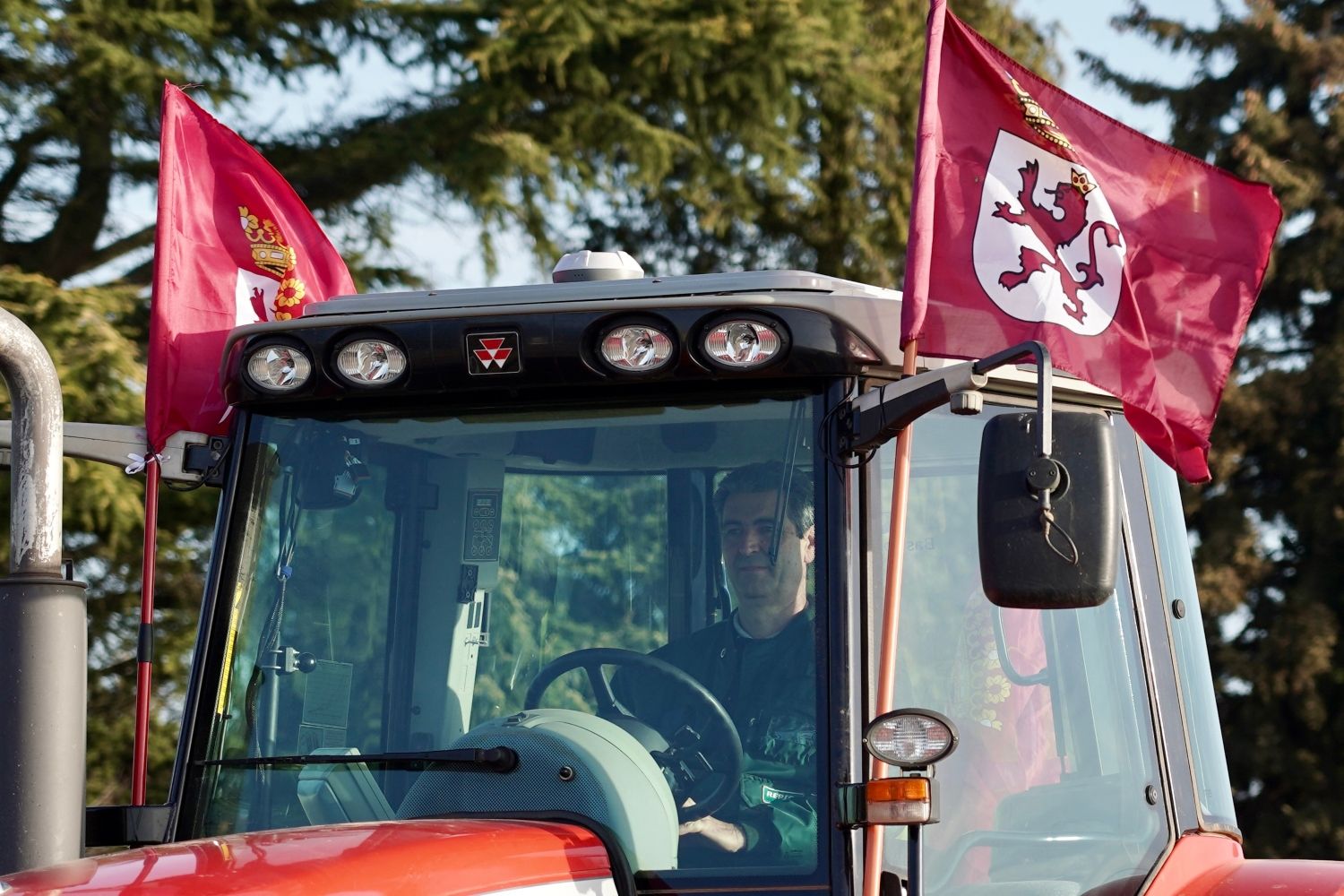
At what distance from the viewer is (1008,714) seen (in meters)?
3.50

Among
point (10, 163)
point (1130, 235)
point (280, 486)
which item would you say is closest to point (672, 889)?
point (280, 486)

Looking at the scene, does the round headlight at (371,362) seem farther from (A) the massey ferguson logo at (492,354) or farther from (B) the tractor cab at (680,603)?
(A) the massey ferguson logo at (492,354)

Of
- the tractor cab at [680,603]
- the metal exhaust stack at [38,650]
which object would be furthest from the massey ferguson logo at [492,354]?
the metal exhaust stack at [38,650]

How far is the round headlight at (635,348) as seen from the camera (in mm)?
3381

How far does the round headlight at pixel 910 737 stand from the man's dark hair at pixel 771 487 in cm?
45

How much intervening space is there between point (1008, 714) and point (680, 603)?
68 centimetres

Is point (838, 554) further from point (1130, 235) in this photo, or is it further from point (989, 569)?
point (1130, 235)

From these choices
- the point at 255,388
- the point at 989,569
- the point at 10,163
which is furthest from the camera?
the point at 10,163

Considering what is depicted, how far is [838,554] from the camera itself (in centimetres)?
326

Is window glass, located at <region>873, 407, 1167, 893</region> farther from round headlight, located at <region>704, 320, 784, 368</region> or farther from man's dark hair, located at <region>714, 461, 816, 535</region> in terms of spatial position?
round headlight, located at <region>704, 320, 784, 368</region>

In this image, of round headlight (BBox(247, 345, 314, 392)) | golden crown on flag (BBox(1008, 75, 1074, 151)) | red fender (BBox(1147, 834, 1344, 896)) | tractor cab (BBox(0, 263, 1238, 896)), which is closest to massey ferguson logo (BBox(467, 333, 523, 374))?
tractor cab (BBox(0, 263, 1238, 896))

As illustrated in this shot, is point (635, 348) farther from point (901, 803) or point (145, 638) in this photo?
point (145, 638)

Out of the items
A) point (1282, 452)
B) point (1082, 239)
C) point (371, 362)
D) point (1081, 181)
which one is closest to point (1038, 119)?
point (1081, 181)

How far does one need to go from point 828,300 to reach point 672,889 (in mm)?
1078
